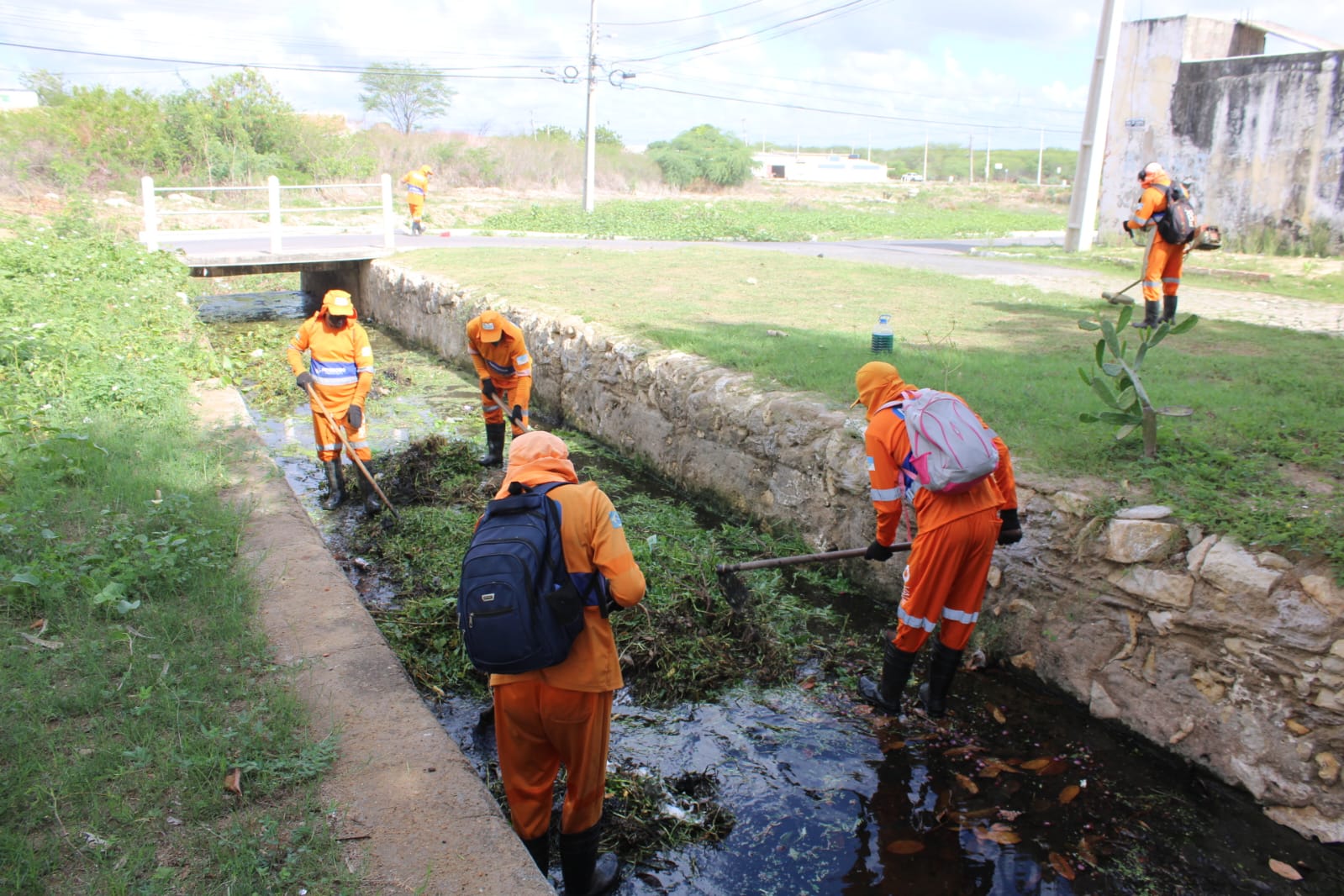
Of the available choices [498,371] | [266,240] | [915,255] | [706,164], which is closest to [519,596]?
[498,371]

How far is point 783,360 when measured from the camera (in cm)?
852

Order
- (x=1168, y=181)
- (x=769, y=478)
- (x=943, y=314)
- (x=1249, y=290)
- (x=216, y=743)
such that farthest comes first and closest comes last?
(x=1249, y=290)
(x=943, y=314)
(x=1168, y=181)
(x=769, y=478)
(x=216, y=743)

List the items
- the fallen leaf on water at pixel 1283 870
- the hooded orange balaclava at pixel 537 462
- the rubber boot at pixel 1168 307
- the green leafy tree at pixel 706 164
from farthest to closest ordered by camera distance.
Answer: the green leafy tree at pixel 706 164 → the rubber boot at pixel 1168 307 → the fallen leaf on water at pixel 1283 870 → the hooded orange balaclava at pixel 537 462

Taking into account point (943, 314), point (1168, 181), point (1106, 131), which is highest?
point (1106, 131)

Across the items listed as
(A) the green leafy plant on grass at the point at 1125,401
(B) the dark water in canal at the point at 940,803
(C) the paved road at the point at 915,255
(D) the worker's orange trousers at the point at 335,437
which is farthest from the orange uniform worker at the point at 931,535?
(C) the paved road at the point at 915,255

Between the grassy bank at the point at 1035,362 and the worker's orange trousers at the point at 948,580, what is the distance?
3.83 feet

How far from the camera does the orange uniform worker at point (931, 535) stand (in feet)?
14.8

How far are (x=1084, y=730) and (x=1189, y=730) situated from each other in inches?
20.7

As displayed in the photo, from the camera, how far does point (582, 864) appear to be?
3.60 metres

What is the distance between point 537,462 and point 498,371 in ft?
18.5

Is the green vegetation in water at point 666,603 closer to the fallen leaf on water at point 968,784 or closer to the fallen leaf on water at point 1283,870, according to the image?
the fallen leaf on water at point 968,784

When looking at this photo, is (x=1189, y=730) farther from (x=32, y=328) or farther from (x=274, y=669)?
(x=32, y=328)

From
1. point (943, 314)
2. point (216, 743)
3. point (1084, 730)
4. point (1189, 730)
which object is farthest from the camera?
point (943, 314)

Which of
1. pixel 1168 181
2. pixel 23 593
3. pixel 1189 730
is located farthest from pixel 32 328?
pixel 1168 181
